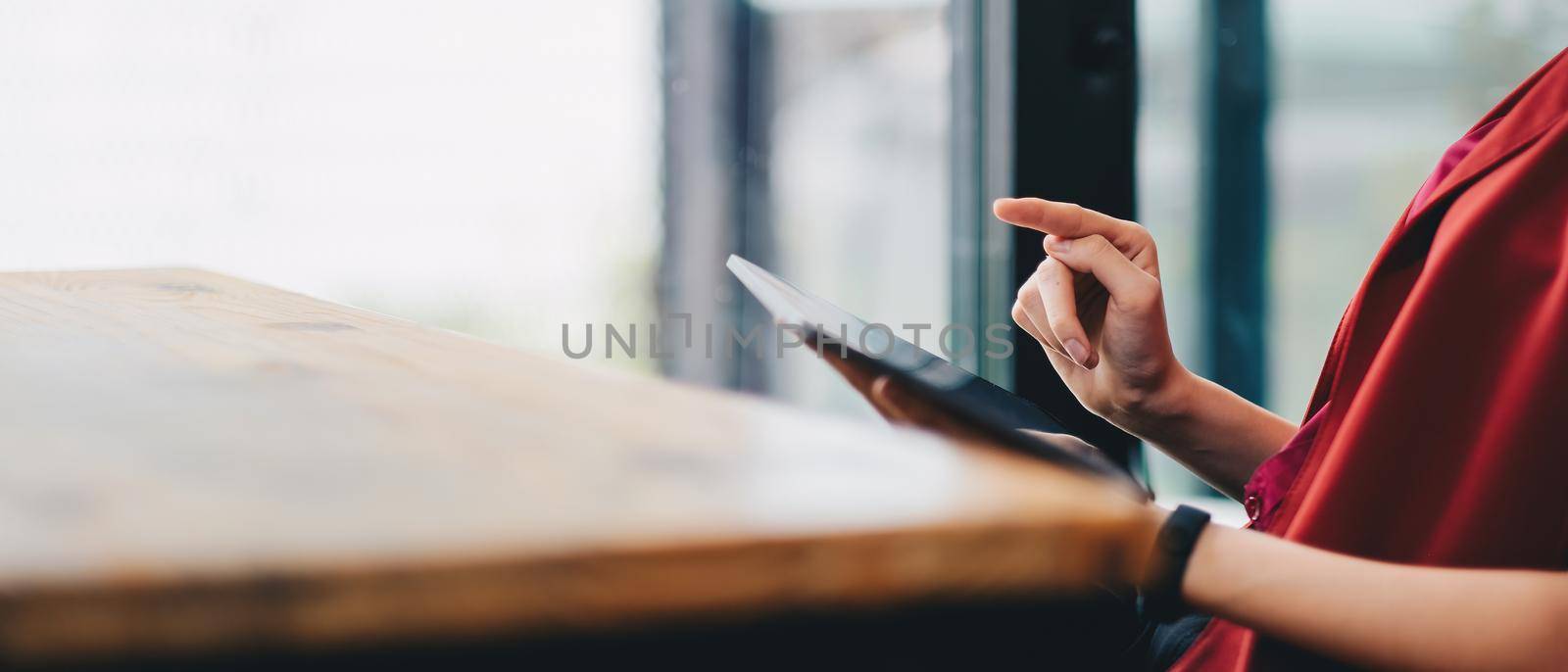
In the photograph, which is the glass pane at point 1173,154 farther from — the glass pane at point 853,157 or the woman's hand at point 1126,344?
the woman's hand at point 1126,344

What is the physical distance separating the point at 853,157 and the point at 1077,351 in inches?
57.5

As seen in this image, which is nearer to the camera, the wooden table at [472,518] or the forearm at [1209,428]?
the wooden table at [472,518]

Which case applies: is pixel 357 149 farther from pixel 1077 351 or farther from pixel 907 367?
pixel 907 367

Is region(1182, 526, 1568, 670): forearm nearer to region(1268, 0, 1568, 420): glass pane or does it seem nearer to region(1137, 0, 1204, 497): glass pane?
region(1137, 0, 1204, 497): glass pane

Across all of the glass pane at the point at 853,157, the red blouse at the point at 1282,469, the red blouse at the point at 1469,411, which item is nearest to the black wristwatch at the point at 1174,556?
the red blouse at the point at 1469,411

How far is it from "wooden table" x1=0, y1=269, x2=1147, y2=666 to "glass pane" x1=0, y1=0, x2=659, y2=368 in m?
1.50

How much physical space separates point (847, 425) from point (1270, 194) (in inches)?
61.0

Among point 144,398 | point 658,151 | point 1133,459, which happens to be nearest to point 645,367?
point 658,151

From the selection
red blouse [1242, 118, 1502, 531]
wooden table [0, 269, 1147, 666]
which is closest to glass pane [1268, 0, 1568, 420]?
red blouse [1242, 118, 1502, 531]

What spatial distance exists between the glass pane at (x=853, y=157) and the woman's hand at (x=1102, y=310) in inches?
44.4

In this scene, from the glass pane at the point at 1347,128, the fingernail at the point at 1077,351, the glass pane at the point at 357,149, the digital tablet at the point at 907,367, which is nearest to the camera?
the digital tablet at the point at 907,367

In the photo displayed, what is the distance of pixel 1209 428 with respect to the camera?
74 centimetres

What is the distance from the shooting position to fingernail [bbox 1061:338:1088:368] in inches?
22.5

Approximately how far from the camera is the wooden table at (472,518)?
13 centimetres
